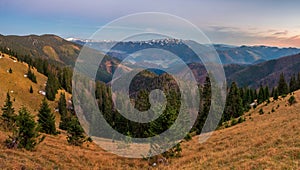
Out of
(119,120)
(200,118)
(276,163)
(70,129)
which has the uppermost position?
(276,163)

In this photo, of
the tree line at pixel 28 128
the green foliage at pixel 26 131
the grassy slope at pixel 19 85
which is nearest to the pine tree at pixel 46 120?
the tree line at pixel 28 128

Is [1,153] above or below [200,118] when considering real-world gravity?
above

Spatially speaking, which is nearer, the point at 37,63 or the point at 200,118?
the point at 200,118

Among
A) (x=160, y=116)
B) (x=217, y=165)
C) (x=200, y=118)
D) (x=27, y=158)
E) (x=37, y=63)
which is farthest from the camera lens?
(x=37, y=63)

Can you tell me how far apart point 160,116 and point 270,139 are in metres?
11.7

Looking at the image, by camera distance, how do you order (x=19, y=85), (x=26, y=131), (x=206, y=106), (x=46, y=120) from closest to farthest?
(x=26, y=131) < (x=46, y=120) < (x=206, y=106) < (x=19, y=85)

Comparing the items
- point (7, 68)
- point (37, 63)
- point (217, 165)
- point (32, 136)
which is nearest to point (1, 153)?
point (32, 136)

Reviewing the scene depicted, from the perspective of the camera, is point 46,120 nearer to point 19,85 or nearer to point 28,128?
point 28,128

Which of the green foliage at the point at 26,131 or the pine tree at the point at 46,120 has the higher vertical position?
the green foliage at the point at 26,131

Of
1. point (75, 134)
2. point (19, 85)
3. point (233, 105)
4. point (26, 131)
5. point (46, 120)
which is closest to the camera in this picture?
point (26, 131)

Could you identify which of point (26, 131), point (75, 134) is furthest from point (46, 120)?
point (26, 131)

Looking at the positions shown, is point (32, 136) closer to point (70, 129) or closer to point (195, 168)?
point (70, 129)

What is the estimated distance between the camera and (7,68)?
13350 cm

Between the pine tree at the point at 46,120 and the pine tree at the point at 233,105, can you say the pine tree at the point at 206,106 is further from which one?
the pine tree at the point at 46,120
